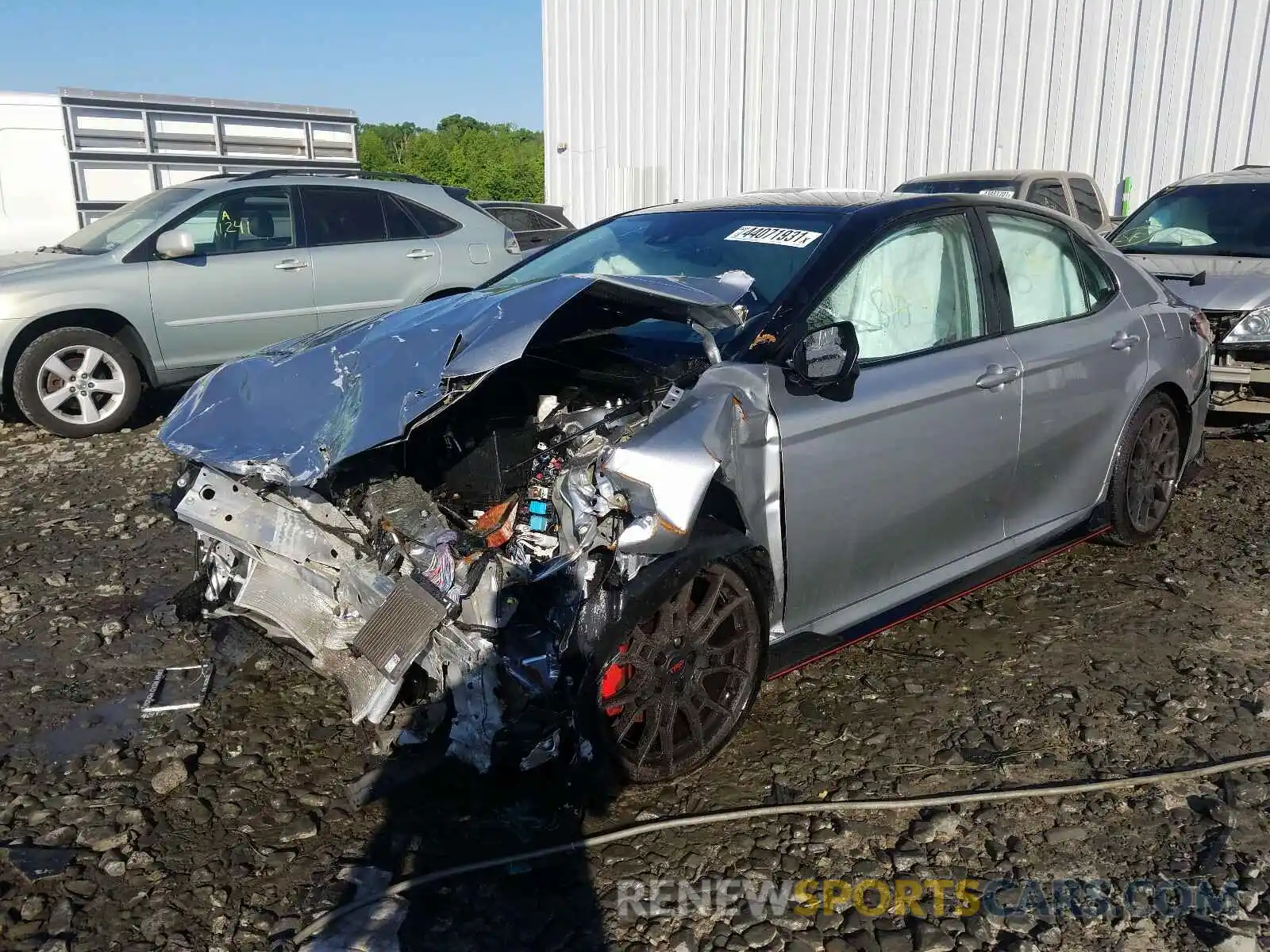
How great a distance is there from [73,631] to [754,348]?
9.64 ft

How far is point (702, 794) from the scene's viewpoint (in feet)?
9.48

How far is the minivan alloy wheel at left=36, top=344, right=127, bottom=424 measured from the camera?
268 inches

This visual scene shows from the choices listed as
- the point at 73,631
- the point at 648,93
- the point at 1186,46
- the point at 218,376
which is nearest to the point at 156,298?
the point at 73,631

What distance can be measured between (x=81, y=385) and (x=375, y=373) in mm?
5110

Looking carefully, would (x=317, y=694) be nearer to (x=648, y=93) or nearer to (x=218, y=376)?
(x=218, y=376)

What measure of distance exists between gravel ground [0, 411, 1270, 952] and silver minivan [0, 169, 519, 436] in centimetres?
313

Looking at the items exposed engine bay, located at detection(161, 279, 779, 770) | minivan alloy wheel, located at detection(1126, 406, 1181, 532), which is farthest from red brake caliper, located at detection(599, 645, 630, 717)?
minivan alloy wheel, located at detection(1126, 406, 1181, 532)

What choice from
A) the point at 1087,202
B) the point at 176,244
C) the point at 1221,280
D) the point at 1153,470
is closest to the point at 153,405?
the point at 176,244

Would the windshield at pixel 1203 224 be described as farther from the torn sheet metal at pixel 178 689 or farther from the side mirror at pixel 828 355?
the torn sheet metal at pixel 178 689

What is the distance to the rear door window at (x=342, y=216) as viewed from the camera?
770 centimetres

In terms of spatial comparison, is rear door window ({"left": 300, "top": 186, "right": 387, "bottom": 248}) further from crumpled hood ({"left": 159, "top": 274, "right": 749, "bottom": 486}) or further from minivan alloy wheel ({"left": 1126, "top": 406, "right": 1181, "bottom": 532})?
minivan alloy wheel ({"left": 1126, "top": 406, "right": 1181, "bottom": 532})

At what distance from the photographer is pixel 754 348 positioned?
9.87ft

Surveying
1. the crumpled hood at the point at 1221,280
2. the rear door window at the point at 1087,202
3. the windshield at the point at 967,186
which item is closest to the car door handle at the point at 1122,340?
the crumpled hood at the point at 1221,280

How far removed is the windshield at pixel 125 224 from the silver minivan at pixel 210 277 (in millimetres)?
18
